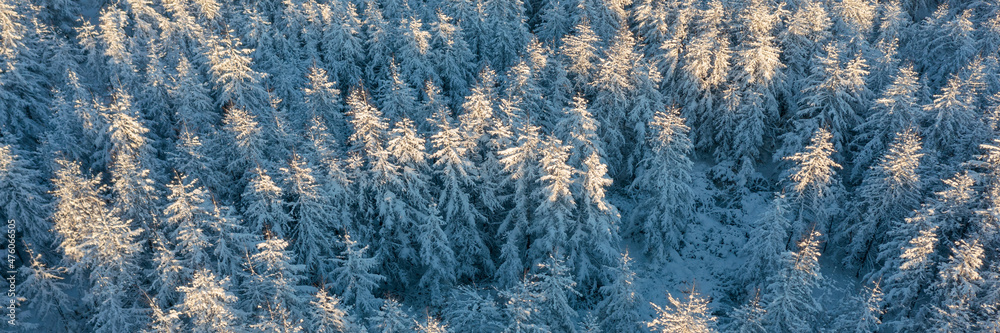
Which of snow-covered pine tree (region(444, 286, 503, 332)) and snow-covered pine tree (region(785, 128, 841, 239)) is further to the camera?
snow-covered pine tree (region(785, 128, 841, 239))

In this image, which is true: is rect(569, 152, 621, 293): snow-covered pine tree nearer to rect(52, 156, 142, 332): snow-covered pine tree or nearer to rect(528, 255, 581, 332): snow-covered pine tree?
rect(528, 255, 581, 332): snow-covered pine tree

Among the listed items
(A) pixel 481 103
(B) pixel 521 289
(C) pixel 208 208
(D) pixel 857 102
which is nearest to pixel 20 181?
(C) pixel 208 208

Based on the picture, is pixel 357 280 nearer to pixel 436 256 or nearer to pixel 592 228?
pixel 436 256

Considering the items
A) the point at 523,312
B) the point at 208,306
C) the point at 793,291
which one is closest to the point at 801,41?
the point at 793,291

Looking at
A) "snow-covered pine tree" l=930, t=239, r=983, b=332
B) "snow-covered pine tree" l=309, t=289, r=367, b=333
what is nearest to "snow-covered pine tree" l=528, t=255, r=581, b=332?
"snow-covered pine tree" l=309, t=289, r=367, b=333

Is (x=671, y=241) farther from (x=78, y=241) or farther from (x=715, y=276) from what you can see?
(x=78, y=241)

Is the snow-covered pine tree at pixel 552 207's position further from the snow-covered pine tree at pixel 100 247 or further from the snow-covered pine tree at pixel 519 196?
the snow-covered pine tree at pixel 100 247

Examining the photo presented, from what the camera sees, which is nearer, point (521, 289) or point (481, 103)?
point (521, 289)

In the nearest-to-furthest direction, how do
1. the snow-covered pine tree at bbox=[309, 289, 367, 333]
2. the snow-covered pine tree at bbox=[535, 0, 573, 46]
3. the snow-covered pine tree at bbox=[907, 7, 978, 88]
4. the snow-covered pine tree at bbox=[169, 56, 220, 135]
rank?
1. the snow-covered pine tree at bbox=[309, 289, 367, 333]
2. the snow-covered pine tree at bbox=[169, 56, 220, 135]
3. the snow-covered pine tree at bbox=[907, 7, 978, 88]
4. the snow-covered pine tree at bbox=[535, 0, 573, 46]
